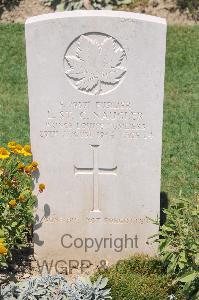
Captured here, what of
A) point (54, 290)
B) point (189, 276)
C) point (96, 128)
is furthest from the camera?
point (96, 128)

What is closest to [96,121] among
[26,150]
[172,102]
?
[26,150]

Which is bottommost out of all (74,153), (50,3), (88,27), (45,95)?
(74,153)

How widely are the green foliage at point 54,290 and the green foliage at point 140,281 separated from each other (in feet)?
0.51

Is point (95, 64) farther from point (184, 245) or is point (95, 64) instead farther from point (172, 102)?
point (172, 102)

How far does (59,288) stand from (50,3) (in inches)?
286

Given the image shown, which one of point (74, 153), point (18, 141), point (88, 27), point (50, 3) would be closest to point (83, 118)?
point (74, 153)

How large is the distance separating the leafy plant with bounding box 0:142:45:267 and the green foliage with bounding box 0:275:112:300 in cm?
34

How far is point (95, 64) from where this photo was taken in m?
5.02

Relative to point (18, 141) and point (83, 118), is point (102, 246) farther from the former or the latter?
point (18, 141)

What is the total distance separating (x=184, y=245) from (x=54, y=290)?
40.2 inches

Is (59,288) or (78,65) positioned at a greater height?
(78,65)

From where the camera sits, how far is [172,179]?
7008 millimetres

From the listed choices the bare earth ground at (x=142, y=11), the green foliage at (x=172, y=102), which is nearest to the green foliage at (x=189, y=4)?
the bare earth ground at (x=142, y=11)

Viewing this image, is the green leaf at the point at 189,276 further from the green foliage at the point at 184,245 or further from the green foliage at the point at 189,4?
the green foliage at the point at 189,4
